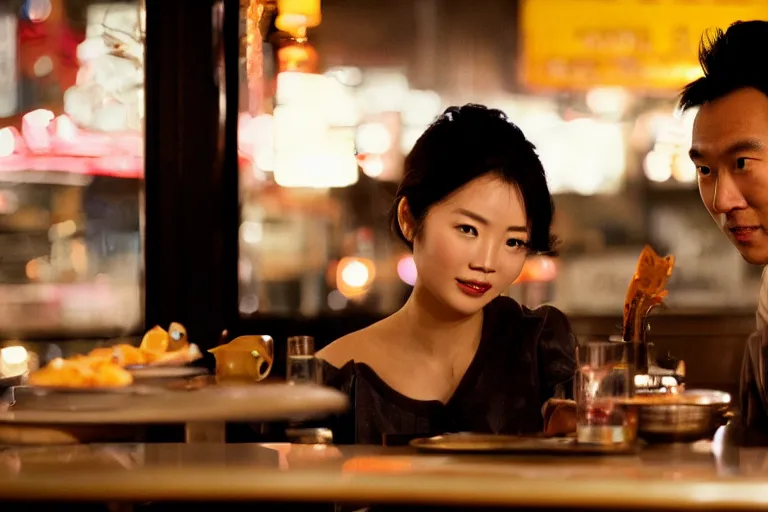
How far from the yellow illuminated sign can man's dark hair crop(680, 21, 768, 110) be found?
2.25 metres

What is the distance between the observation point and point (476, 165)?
2.06 meters

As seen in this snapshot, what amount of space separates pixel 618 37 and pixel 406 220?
2725mm

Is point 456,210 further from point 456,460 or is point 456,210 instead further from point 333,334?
point 333,334

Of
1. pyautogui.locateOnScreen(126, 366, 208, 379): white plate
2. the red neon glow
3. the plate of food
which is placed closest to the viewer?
the plate of food

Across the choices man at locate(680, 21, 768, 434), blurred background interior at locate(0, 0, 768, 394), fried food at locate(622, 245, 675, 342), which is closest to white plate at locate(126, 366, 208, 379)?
fried food at locate(622, 245, 675, 342)

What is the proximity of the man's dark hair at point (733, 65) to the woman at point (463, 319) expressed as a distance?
0.43 m

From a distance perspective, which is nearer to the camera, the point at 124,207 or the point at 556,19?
the point at 124,207

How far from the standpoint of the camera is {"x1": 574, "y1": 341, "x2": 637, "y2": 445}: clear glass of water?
5.31ft

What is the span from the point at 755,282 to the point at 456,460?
12.1ft

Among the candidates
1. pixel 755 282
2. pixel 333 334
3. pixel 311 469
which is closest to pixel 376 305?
pixel 333 334

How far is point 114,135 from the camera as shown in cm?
402

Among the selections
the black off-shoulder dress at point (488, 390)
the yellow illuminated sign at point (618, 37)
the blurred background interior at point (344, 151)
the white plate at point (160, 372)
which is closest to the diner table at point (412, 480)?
the white plate at point (160, 372)

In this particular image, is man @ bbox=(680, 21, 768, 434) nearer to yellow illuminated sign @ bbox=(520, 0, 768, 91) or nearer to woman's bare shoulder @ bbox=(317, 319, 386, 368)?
woman's bare shoulder @ bbox=(317, 319, 386, 368)

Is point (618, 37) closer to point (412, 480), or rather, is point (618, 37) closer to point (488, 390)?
point (488, 390)
